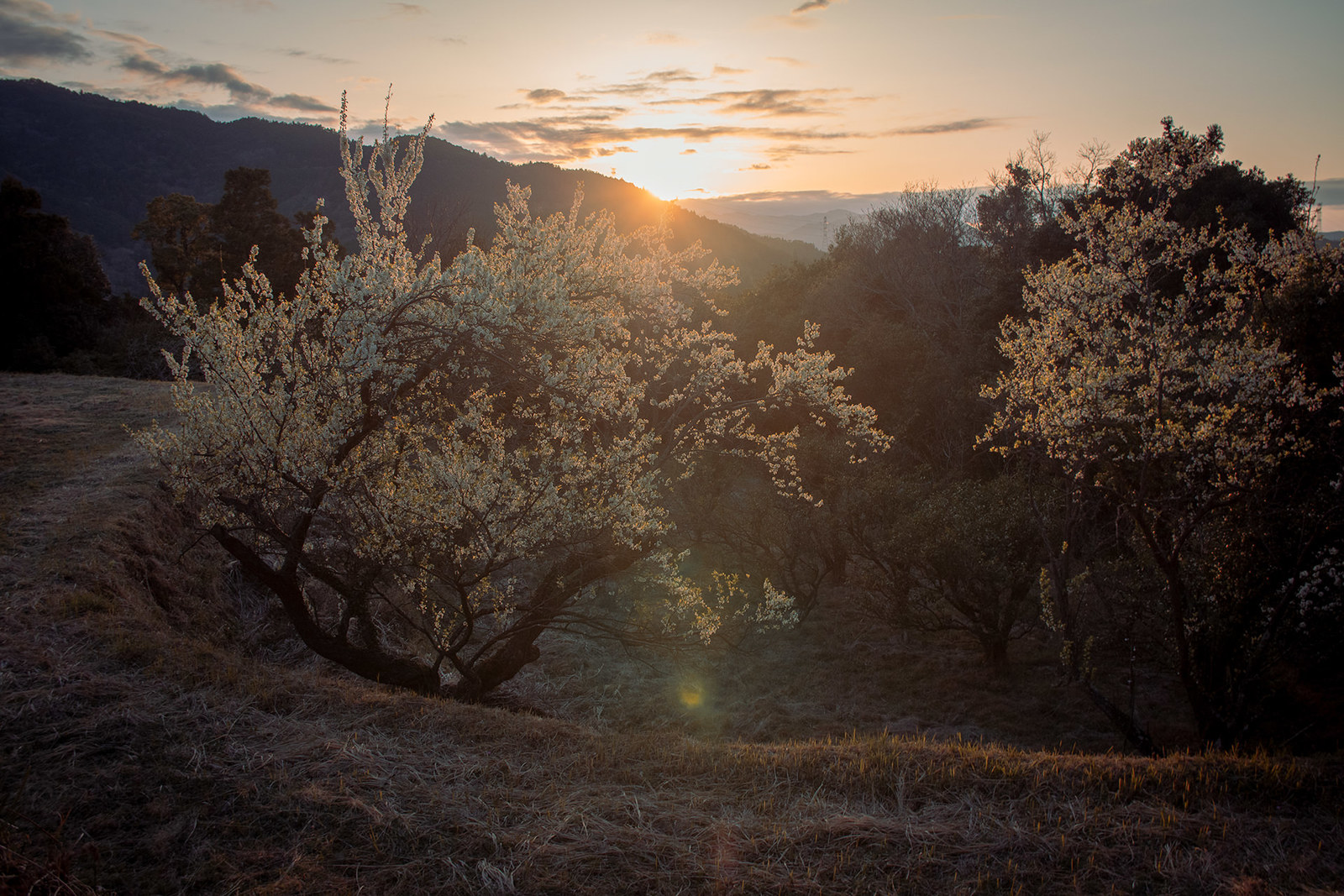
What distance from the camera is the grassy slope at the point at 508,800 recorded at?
407 cm

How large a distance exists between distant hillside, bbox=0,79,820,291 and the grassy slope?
48.7 m

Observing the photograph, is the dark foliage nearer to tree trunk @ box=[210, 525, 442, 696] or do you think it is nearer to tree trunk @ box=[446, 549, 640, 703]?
tree trunk @ box=[210, 525, 442, 696]

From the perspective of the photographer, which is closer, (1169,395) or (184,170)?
(1169,395)

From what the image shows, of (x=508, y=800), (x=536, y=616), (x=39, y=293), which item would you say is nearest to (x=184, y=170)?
(x=39, y=293)

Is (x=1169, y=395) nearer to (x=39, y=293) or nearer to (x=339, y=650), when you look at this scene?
(x=339, y=650)

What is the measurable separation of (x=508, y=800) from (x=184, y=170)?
95181 mm

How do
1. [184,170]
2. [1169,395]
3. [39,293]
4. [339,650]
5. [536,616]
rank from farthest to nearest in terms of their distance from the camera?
1. [184,170]
2. [39,293]
3. [536,616]
4. [1169,395]
5. [339,650]

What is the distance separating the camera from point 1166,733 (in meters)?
10.3

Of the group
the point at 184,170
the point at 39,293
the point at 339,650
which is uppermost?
the point at 184,170

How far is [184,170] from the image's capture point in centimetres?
7531

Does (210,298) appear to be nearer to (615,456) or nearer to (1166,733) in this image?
(615,456)

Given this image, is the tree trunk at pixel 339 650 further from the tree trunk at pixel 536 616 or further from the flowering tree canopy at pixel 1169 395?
the flowering tree canopy at pixel 1169 395

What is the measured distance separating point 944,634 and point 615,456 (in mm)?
9932

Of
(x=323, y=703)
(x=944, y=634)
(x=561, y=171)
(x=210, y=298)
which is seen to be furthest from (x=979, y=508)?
(x=561, y=171)
